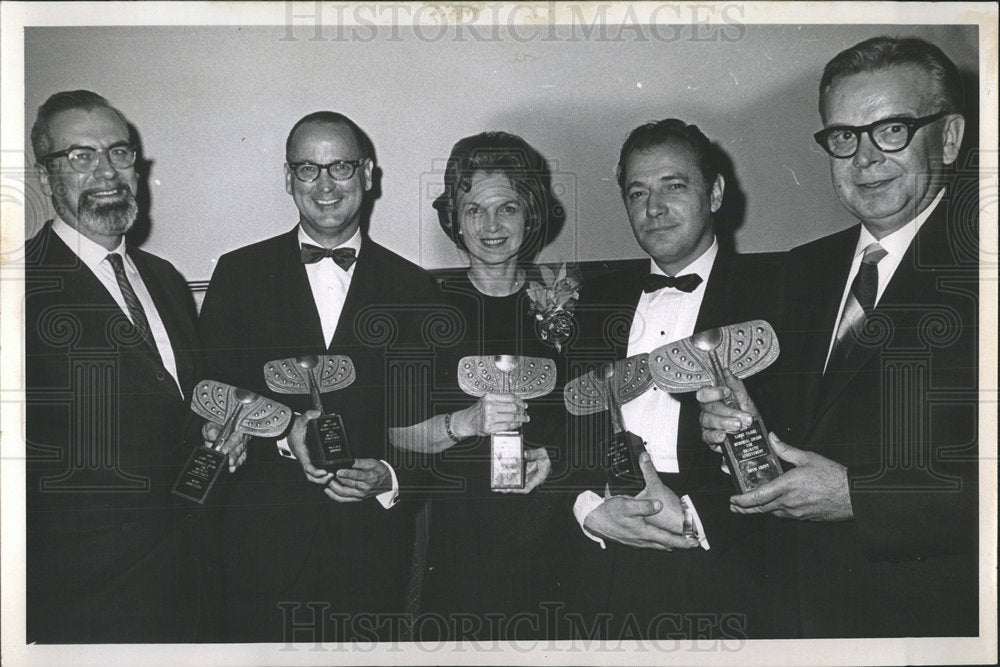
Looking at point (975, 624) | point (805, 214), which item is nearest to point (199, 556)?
point (805, 214)

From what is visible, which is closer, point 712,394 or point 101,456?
point 712,394

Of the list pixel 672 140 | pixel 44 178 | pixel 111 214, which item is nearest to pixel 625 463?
pixel 672 140

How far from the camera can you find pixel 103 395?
11.5 feet

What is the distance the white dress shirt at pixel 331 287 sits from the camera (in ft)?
11.4

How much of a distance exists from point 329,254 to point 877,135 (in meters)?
2.04

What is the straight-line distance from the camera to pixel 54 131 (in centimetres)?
350

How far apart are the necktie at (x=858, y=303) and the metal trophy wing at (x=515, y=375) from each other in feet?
3.39

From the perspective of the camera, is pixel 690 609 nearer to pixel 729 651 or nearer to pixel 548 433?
pixel 729 651

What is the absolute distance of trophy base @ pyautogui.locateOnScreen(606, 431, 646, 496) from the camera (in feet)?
11.3

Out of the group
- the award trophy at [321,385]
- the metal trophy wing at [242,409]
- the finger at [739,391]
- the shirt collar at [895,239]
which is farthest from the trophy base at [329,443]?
the shirt collar at [895,239]

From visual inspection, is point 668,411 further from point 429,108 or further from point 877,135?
point 429,108

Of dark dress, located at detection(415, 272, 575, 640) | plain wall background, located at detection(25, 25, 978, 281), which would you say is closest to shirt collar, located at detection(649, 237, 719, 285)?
plain wall background, located at detection(25, 25, 978, 281)

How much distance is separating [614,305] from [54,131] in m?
2.17

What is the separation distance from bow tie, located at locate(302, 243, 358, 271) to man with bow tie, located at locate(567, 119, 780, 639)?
876 millimetres
